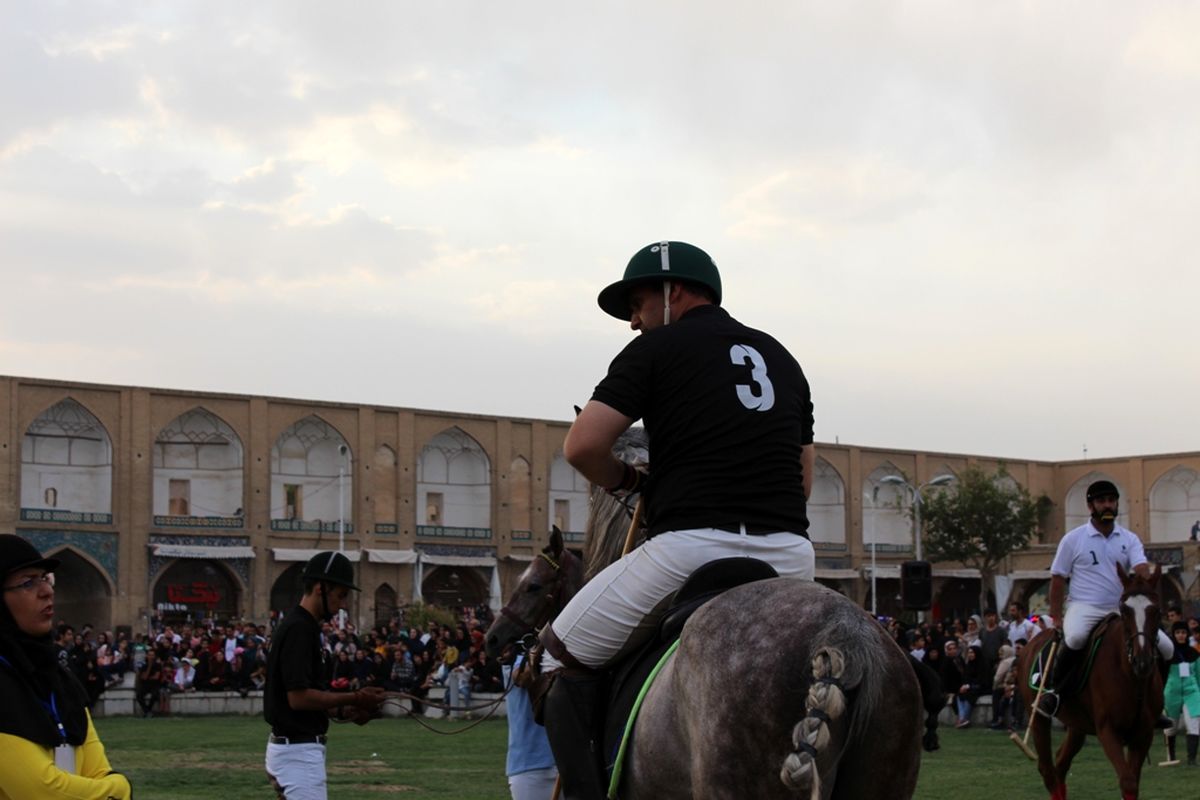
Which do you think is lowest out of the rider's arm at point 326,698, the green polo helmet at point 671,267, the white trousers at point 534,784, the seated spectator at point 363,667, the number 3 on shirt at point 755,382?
the seated spectator at point 363,667

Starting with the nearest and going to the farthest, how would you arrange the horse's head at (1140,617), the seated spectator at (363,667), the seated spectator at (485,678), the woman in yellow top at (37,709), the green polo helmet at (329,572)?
the woman in yellow top at (37,709) < the green polo helmet at (329,572) < the horse's head at (1140,617) < the seated spectator at (485,678) < the seated spectator at (363,667)

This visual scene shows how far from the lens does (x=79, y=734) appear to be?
4824mm

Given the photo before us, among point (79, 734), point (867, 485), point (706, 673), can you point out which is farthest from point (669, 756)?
point (867, 485)

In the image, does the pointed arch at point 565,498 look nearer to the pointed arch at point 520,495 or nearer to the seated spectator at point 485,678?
the pointed arch at point 520,495

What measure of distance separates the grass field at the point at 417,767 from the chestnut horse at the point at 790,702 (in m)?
10.5

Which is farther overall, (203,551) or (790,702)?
(203,551)

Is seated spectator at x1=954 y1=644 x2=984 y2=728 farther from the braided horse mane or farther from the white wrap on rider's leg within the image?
the braided horse mane

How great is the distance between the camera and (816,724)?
13.4 ft

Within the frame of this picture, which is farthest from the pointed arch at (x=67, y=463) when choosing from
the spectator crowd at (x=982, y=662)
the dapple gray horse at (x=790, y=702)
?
the dapple gray horse at (x=790, y=702)

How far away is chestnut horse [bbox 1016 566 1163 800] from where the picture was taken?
11398mm

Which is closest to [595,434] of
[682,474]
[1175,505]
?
[682,474]

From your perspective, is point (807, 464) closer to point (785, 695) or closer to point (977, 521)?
point (785, 695)

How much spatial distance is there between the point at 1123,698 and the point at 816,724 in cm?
830

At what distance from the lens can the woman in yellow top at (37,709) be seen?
4543 mm
